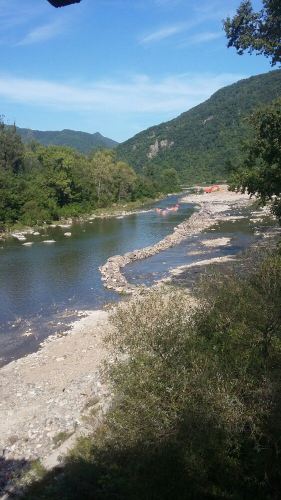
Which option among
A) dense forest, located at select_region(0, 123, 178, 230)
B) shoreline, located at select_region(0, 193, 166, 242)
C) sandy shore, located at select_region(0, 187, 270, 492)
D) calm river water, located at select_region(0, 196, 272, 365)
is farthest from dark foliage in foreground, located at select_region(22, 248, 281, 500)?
dense forest, located at select_region(0, 123, 178, 230)

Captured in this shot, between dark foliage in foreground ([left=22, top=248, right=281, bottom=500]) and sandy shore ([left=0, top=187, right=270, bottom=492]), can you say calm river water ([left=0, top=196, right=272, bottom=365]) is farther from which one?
dark foliage in foreground ([left=22, top=248, right=281, bottom=500])

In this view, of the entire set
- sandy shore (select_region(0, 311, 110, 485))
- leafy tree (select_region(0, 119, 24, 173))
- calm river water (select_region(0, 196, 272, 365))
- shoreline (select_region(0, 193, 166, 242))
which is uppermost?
leafy tree (select_region(0, 119, 24, 173))

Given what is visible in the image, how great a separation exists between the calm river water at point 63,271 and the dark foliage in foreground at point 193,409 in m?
10.3

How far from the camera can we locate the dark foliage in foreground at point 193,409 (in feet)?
27.3

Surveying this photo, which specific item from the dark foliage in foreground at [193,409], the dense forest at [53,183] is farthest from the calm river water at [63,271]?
the dark foliage in foreground at [193,409]

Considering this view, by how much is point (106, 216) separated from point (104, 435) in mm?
57692

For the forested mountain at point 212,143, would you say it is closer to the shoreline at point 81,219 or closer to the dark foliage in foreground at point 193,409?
the shoreline at point 81,219

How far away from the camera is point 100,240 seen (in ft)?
151

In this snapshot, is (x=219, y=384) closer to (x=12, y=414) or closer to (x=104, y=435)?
(x=104, y=435)

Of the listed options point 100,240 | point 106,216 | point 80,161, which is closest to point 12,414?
point 100,240

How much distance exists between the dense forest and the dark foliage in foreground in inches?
1807

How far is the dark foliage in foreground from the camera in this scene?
8328 millimetres

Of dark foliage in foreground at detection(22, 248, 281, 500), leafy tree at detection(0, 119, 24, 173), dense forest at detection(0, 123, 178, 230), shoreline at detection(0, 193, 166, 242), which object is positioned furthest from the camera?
leafy tree at detection(0, 119, 24, 173)

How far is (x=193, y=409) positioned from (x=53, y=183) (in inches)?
2340
